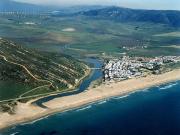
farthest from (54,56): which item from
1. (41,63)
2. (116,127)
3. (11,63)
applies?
(116,127)

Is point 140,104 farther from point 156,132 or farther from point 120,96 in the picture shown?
point 156,132

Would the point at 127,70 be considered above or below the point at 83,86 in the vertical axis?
above

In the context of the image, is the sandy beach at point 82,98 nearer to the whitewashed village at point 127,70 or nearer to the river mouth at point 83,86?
the river mouth at point 83,86

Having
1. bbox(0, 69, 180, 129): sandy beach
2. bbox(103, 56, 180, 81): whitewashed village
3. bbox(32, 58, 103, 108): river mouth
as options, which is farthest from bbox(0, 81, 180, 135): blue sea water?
bbox(103, 56, 180, 81): whitewashed village

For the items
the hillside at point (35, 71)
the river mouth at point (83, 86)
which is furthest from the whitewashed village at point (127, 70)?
the hillside at point (35, 71)

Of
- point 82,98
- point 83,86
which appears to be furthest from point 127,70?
point 82,98

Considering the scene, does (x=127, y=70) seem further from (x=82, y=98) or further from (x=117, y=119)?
(x=117, y=119)

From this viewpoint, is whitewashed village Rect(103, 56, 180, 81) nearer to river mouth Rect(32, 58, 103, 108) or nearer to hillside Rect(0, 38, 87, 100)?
river mouth Rect(32, 58, 103, 108)

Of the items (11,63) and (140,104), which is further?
(11,63)
